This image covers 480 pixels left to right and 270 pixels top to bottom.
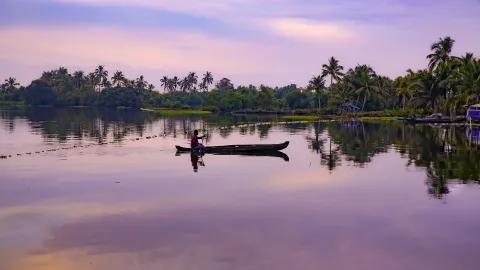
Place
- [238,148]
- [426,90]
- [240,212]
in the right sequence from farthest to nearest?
[426,90] < [238,148] < [240,212]

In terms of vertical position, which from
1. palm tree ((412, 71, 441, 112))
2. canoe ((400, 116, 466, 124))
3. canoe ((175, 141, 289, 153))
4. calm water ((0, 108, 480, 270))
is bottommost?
calm water ((0, 108, 480, 270))

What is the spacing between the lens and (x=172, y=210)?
18859mm

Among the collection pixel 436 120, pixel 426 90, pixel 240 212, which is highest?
pixel 426 90

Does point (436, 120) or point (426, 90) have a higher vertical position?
point (426, 90)

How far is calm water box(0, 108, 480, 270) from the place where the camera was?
537 inches

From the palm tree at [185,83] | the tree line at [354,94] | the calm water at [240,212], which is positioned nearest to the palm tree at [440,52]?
the tree line at [354,94]

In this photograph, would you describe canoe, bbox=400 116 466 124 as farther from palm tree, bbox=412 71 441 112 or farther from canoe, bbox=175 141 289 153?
canoe, bbox=175 141 289 153

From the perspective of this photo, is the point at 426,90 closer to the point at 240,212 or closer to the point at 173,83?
the point at 240,212

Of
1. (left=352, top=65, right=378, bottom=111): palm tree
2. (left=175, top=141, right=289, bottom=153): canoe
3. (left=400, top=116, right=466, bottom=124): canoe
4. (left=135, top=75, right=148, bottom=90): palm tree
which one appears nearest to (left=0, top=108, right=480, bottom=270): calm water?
(left=175, top=141, right=289, bottom=153): canoe

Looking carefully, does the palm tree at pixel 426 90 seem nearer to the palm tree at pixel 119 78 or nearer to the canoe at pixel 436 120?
the canoe at pixel 436 120

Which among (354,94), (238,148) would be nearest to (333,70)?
(354,94)

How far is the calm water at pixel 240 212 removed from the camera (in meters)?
13.6

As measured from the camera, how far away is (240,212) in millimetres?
18547

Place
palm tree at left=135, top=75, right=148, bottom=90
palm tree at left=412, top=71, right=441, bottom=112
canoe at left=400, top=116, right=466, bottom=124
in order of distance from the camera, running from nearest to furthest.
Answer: canoe at left=400, top=116, right=466, bottom=124 < palm tree at left=412, top=71, right=441, bottom=112 < palm tree at left=135, top=75, right=148, bottom=90
